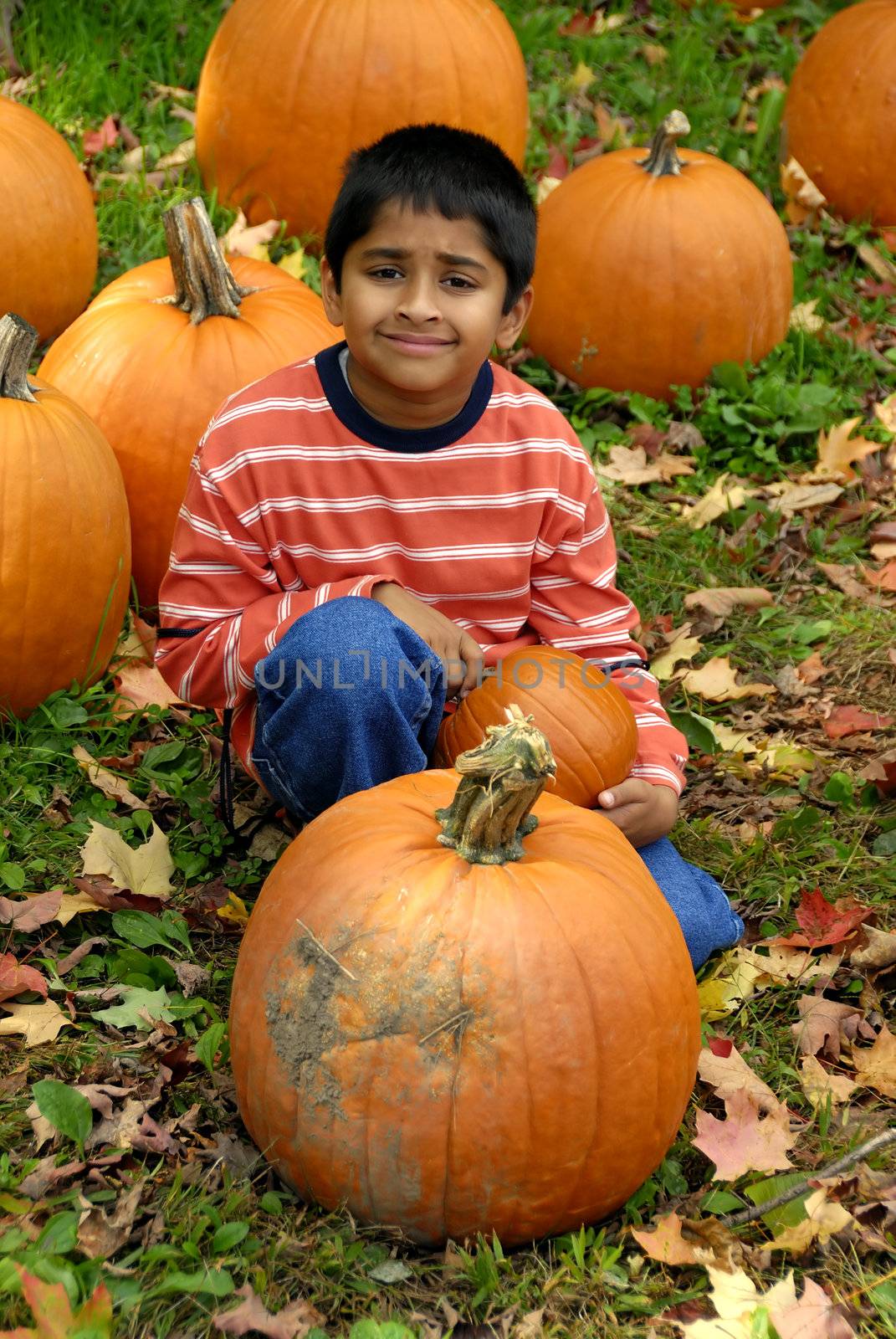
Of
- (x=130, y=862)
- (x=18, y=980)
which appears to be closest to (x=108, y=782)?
Answer: (x=130, y=862)

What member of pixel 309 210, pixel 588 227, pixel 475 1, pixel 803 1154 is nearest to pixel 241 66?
pixel 309 210

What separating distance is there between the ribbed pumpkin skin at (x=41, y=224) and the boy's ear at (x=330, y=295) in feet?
5.48

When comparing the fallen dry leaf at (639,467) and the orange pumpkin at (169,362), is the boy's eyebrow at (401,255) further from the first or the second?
the fallen dry leaf at (639,467)

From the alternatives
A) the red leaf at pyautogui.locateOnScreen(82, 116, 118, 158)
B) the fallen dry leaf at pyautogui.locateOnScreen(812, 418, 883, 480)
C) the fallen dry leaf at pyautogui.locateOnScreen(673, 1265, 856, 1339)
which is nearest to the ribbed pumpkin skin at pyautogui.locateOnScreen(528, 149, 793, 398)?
the fallen dry leaf at pyautogui.locateOnScreen(812, 418, 883, 480)

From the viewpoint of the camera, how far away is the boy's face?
2.71 metres

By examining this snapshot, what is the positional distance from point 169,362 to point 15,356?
0.50m

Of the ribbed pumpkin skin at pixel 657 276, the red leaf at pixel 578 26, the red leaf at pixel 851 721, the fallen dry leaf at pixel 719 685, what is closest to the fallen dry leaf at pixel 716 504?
the ribbed pumpkin skin at pixel 657 276

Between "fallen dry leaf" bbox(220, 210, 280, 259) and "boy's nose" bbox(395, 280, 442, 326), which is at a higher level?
"boy's nose" bbox(395, 280, 442, 326)

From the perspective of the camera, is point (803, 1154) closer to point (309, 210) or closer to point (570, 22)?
point (309, 210)

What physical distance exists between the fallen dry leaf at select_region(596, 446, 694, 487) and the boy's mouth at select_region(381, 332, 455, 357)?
6.29 ft

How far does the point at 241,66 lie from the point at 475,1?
36.0 inches

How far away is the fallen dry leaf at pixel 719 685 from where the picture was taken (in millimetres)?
3835

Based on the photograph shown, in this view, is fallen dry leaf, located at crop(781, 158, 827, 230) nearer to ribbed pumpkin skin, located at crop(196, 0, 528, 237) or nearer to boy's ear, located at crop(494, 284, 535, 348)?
ribbed pumpkin skin, located at crop(196, 0, 528, 237)

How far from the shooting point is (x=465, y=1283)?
6.99 ft
